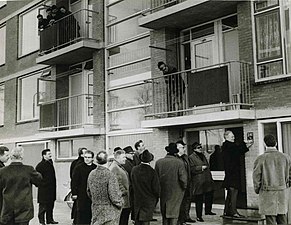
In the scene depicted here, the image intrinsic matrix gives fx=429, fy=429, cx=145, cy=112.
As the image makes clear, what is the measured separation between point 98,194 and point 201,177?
12.3 ft

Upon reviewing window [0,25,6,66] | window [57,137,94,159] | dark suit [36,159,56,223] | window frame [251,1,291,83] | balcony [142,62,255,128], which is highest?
window [0,25,6,66]

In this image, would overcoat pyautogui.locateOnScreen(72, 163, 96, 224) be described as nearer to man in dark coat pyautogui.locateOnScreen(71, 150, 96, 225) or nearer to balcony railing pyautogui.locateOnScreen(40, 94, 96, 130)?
man in dark coat pyautogui.locateOnScreen(71, 150, 96, 225)

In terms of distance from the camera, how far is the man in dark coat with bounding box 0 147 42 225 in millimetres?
6570

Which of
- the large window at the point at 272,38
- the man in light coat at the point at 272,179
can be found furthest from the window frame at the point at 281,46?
the man in light coat at the point at 272,179

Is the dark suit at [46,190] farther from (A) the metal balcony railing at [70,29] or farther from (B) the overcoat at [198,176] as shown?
(A) the metal balcony railing at [70,29]

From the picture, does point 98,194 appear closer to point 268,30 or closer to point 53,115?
point 268,30

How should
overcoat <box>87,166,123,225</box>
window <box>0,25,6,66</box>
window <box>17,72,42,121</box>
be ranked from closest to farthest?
overcoat <box>87,166,123,225</box>, window <box>17,72,42,121</box>, window <box>0,25,6,66</box>

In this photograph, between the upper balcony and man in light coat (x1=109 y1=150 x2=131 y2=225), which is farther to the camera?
the upper balcony

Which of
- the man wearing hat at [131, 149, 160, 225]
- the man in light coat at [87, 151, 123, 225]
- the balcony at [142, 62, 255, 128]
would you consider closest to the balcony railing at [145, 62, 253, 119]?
the balcony at [142, 62, 255, 128]

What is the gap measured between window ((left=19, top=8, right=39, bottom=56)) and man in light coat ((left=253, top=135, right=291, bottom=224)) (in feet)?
44.5

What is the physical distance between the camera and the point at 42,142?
58.5ft

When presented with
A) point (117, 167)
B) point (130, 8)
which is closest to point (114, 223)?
point (117, 167)

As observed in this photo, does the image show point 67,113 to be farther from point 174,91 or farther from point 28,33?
point 28,33

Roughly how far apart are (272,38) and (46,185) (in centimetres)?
615
